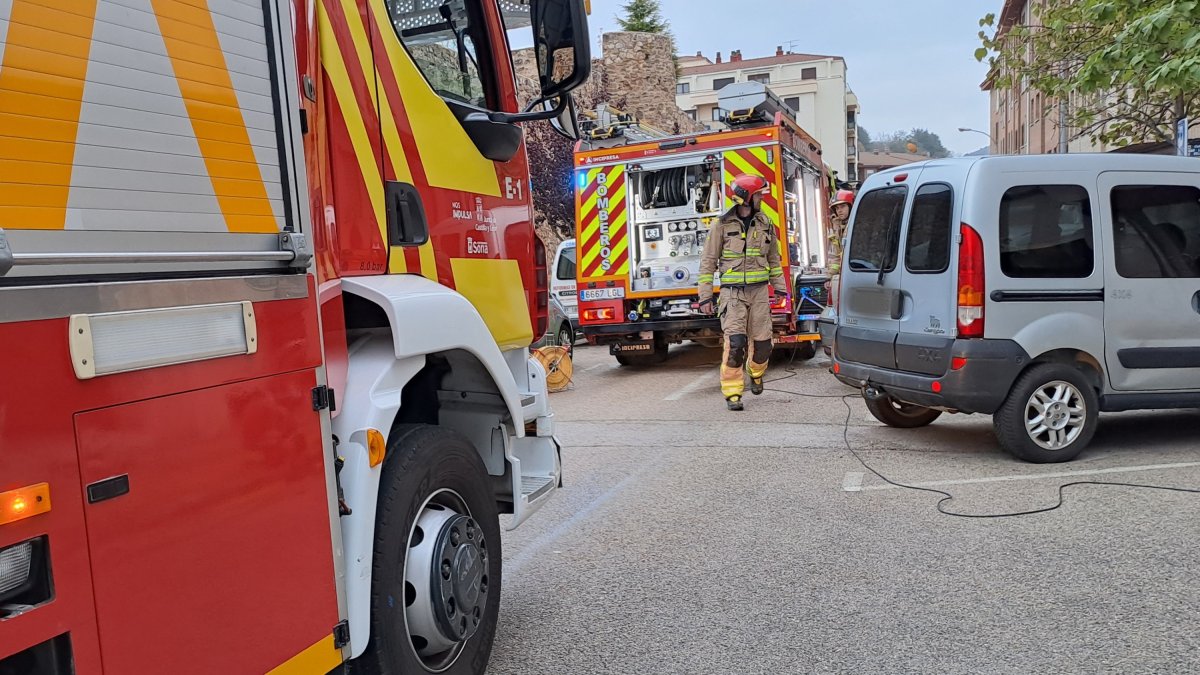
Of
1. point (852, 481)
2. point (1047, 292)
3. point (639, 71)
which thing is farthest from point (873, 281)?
point (639, 71)

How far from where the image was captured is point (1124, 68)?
329 inches

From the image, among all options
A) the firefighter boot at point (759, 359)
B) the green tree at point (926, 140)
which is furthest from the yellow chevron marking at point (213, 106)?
the green tree at point (926, 140)

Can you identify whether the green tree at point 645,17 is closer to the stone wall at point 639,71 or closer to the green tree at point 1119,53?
the stone wall at point 639,71

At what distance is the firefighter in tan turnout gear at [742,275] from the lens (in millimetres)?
8648

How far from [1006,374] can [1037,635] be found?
2.69 meters

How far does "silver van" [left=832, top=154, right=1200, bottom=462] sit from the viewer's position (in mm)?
5773

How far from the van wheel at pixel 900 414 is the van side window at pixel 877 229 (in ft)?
3.85

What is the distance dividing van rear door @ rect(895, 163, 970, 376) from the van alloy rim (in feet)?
2.06

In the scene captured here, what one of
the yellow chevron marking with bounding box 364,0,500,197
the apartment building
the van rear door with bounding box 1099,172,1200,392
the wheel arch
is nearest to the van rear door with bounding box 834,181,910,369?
the van rear door with bounding box 1099,172,1200,392

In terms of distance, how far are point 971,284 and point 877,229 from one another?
1.06m

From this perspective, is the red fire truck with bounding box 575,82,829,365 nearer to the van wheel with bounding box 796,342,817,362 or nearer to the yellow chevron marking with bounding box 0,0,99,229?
the van wheel with bounding box 796,342,817,362

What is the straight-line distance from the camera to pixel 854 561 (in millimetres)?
4297

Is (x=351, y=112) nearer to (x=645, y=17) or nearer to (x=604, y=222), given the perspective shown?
(x=604, y=222)

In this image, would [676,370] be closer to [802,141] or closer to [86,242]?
[802,141]
